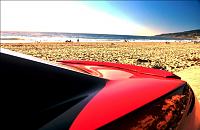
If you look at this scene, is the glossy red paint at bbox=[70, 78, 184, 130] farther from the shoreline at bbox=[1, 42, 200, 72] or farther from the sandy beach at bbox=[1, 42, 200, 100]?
the shoreline at bbox=[1, 42, 200, 72]

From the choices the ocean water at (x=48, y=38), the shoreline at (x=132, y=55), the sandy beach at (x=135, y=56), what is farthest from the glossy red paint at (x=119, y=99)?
the ocean water at (x=48, y=38)

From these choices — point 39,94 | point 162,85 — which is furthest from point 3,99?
point 162,85

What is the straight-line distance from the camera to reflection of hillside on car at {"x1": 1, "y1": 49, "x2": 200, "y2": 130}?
1.71 meters

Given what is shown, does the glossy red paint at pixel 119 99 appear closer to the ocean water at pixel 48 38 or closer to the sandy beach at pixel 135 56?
the sandy beach at pixel 135 56

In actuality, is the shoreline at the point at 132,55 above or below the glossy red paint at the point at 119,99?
below

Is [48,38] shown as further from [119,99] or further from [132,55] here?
[119,99]

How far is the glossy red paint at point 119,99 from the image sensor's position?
1.69 m

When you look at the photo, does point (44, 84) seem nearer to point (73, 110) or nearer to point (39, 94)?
point (39, 94)

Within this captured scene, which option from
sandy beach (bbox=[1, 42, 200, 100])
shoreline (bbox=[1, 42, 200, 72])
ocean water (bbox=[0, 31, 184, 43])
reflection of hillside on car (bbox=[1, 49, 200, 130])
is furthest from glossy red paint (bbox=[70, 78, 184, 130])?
ocean water (bbox=[0, 31, 184, 43])

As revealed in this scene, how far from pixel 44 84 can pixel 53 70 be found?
0.69 ft

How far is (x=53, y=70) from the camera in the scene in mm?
2250

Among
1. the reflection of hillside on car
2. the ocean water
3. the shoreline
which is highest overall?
the reflection of hillside on car

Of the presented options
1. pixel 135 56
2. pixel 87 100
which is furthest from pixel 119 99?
pixel 135 56

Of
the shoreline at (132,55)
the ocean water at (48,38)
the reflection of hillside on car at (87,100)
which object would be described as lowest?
the ocean water at (48,38)
